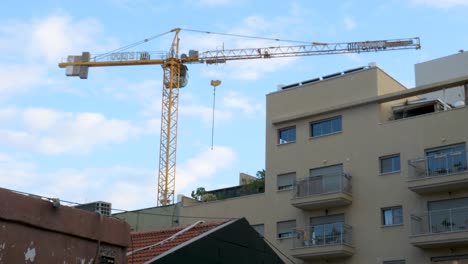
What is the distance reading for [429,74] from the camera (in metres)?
55.1

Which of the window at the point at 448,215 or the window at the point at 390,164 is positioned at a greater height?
the window at the point at 390,164

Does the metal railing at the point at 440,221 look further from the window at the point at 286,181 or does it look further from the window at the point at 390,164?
the window at the point at 286,181

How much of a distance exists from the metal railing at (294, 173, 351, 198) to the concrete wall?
25.9 meters

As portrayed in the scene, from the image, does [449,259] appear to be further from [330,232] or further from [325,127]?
[325,127]

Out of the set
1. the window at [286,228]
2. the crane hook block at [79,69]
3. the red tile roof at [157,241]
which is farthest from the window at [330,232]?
the crane hook block at [79,69]

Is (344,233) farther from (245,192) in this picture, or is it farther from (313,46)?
(313,46)

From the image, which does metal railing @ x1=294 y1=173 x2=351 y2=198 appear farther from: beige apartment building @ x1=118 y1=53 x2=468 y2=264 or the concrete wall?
the concrete wall

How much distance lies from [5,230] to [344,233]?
29.3 metres

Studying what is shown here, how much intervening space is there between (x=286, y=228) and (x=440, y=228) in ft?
33.5

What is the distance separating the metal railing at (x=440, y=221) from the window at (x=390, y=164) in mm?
3692

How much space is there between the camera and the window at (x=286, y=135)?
46.3 metres

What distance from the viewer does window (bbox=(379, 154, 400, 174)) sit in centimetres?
4128

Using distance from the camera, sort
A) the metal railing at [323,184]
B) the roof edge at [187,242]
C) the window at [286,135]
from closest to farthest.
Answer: the roof edge at [187,242] < the metal railing at [323,184] < the window at [286,135]

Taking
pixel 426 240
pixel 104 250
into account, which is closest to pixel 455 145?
pixel 426 240
